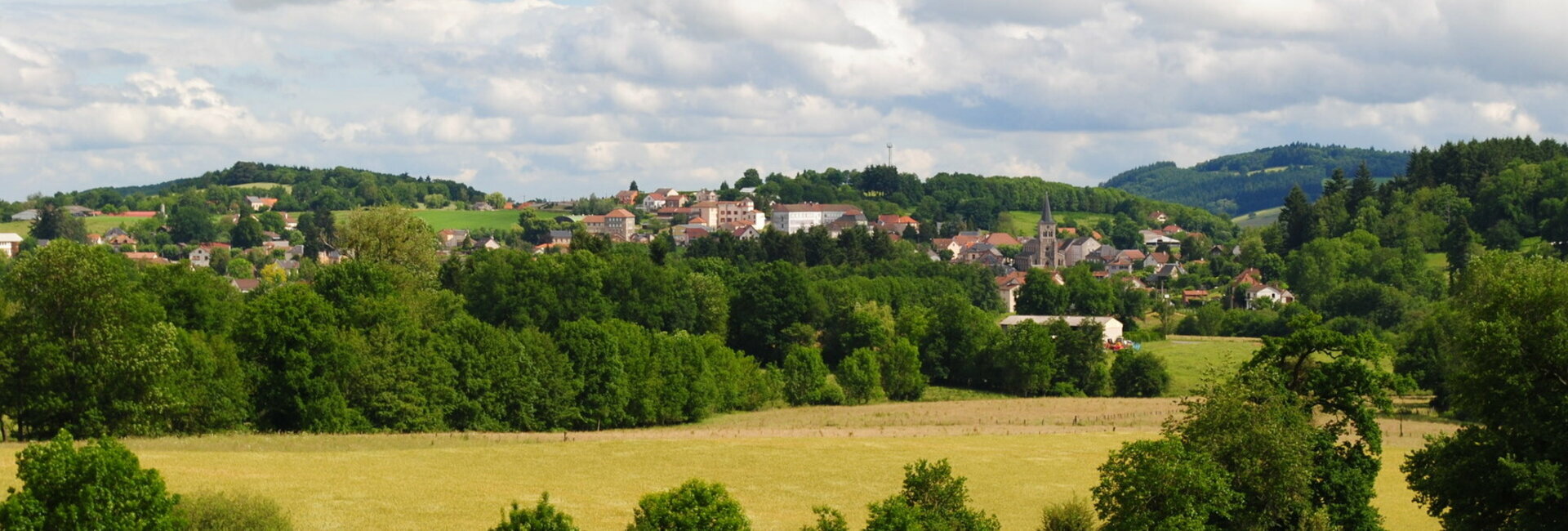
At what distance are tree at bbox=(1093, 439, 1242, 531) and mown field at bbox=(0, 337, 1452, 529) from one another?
15.9ft

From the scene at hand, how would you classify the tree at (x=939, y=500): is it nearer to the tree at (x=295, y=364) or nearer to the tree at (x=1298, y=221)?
the tree at (x=295, y=364)

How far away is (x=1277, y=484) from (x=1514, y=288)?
641 cm

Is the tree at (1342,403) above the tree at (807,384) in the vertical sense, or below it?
above

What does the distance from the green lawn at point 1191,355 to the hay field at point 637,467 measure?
24.8 meters

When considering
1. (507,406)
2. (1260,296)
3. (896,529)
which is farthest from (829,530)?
(1260,296)

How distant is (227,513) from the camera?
30.2 meters

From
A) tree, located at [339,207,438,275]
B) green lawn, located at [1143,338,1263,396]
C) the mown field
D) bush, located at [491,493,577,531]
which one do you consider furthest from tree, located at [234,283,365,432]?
green lawn, located at [1143,338,1263,396]

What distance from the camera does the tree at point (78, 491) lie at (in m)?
24.2

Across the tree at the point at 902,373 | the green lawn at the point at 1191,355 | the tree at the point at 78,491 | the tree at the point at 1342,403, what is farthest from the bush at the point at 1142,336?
the tree at the point at 78,491

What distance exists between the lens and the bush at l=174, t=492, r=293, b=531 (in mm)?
29688

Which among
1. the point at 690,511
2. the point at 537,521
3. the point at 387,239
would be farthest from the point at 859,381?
the point at 537,521

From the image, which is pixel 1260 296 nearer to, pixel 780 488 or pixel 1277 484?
pixel 780 488

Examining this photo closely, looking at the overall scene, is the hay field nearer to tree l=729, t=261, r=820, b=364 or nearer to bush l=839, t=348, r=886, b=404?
bush l=839, t=348, r=886, b=404

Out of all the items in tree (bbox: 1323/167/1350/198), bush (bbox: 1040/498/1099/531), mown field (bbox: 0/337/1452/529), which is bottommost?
mown field (bbox: 0/337/1452/529)
